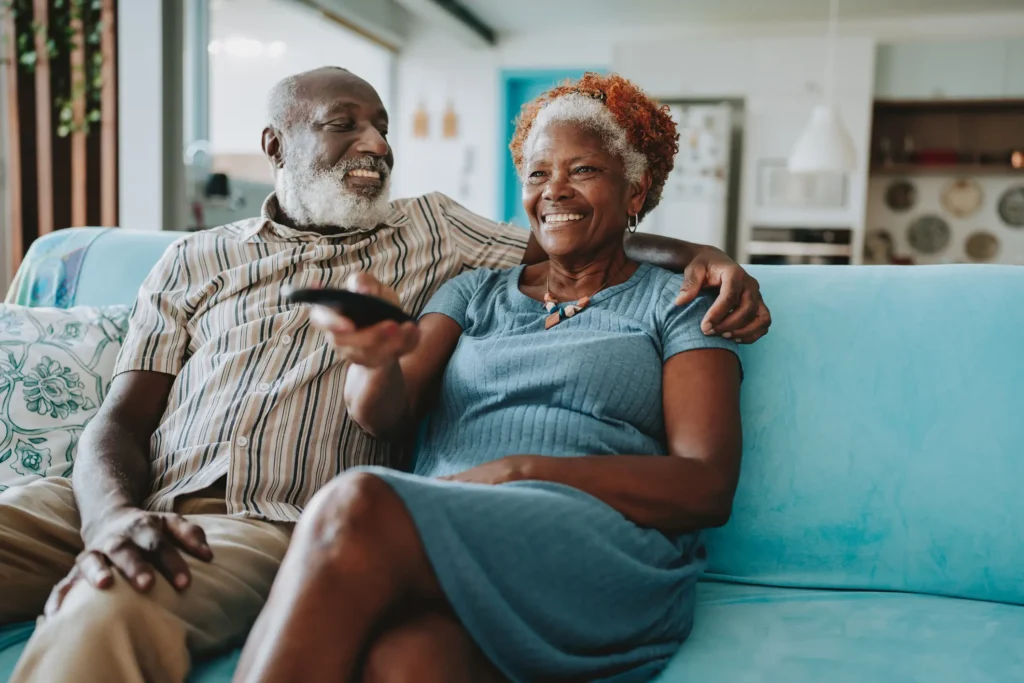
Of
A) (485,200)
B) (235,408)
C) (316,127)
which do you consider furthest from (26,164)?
(485,200)

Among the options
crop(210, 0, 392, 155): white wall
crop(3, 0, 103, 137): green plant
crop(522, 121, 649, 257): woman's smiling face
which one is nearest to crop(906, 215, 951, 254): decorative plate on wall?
crop(210, 0, 392, 155): white wall

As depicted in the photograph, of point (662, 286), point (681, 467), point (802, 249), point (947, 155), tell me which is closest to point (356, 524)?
point (681, 467)

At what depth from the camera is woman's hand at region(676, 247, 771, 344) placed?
1252 millimetres

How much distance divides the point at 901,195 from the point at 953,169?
40 centimetres

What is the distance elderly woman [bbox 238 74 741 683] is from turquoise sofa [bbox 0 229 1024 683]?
0.72ft

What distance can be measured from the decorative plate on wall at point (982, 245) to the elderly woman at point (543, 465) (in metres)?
5.97

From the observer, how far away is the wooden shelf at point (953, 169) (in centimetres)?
626

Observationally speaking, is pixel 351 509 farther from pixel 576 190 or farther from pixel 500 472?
pixel 576 190

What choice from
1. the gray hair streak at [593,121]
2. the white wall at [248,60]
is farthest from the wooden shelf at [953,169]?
the gray hair streak at [593,121]

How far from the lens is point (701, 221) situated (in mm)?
6383

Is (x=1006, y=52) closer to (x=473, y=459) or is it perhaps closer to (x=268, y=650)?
(x=473, y=459)

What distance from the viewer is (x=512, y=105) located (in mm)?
7504

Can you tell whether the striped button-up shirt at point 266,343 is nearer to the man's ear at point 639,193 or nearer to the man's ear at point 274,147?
the man's ear at point 274,147

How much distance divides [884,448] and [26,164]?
327 centimetres
